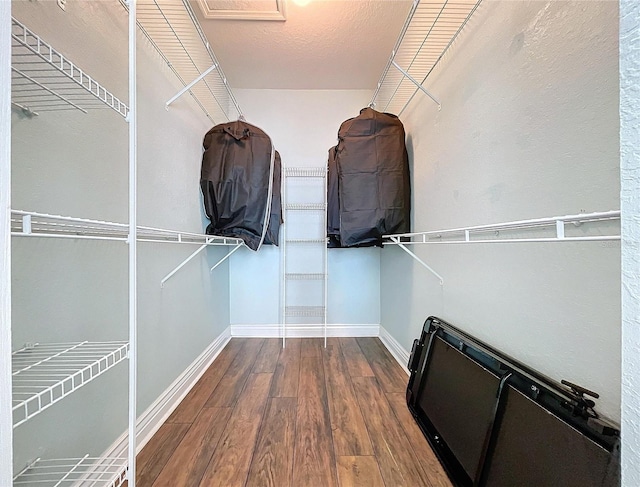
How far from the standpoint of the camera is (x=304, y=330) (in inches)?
118

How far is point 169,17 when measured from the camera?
5.49 ft

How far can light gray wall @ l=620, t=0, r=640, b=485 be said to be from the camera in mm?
365

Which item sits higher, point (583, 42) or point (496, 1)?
point (496, 1)

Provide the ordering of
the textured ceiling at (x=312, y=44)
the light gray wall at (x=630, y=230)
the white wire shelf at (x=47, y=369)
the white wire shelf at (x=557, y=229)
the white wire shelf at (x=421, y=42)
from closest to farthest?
the light gray wall at (x=630, y=230) → the white wire shelf at (x=557, y=229) → the white wire shelf at (x=47, y=369) → the white wire shelf at (x=421, y=42) → the textured ceiling at (x=312, y=44)

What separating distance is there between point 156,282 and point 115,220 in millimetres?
440

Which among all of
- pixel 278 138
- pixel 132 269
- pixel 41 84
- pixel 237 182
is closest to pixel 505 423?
pixel 132 269

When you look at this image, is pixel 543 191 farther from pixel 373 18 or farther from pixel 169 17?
pixel 169 17

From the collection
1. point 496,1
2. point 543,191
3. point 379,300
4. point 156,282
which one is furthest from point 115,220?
point 379,300

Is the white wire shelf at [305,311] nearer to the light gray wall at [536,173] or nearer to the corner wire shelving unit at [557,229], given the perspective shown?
the light gray wall at [536,173]

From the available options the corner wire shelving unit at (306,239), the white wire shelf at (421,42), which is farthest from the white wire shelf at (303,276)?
the white wire shelf at (421,42)

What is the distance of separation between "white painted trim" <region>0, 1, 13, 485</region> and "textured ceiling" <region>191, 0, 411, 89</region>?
75.4 inches

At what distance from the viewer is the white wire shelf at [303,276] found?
3.00 meters

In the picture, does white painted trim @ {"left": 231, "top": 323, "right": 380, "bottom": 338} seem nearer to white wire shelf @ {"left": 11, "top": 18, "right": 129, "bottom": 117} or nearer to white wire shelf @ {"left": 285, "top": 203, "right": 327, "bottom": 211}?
white wire shelf @ {"left": 285, "top": 203, "right": 327, "bottom": 211}

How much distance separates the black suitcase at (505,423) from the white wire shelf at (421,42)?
4.61 feet
